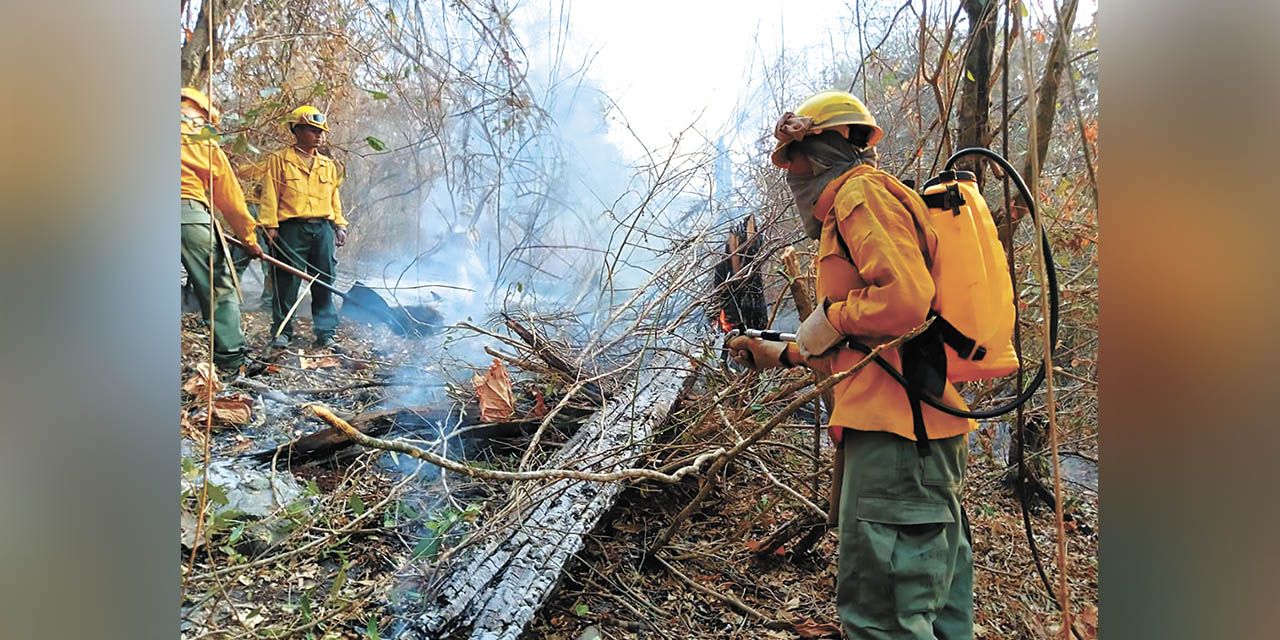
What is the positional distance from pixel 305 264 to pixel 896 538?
8.08 feet

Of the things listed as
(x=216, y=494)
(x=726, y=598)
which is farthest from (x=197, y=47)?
(x=726, y=598)

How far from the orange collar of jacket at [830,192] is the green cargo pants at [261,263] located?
219cm

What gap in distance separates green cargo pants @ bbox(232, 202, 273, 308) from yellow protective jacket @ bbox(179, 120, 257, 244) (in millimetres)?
60

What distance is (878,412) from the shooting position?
6.41ft

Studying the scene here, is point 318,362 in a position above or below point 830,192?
below

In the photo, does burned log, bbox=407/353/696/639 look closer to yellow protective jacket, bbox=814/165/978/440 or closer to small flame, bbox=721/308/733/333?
small flame, bbox=721/308/733/333

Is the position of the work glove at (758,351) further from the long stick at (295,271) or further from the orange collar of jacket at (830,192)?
the long stick at (295,271)

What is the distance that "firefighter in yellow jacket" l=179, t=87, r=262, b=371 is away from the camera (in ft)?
Result: 7.43

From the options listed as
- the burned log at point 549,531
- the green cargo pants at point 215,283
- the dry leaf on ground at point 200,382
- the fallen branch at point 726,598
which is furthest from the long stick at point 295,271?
the fallen branch at point 726,598

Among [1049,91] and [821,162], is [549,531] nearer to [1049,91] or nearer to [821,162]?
[821,162]

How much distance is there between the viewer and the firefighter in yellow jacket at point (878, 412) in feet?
6.12
